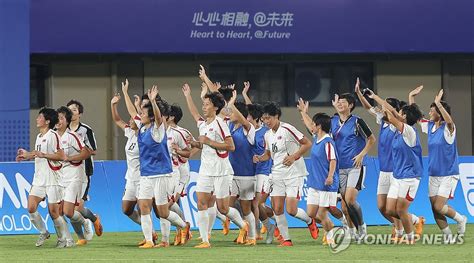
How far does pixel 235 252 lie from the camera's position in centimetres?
2050

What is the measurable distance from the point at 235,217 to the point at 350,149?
6.86ft

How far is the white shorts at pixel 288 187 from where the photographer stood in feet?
70.9

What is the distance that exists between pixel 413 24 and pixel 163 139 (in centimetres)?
1645

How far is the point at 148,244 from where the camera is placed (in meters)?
21.5

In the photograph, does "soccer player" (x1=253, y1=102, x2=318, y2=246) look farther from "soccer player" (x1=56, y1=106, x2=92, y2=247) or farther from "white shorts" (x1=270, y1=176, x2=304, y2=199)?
"soccer player" (x1=56, y1=106, x2=92, y2=247)

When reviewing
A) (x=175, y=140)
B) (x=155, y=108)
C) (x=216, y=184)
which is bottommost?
(x=216, y=184)

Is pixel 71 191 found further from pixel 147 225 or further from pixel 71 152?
pixel 147 225

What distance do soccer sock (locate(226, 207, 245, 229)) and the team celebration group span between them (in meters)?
0.02

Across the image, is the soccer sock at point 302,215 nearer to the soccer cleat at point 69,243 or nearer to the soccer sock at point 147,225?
the soccer sock at point 147,225

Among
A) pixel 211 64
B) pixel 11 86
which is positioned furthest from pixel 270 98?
pixel 11 86

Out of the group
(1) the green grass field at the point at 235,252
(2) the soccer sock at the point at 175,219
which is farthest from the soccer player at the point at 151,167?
(1) the green grass field at the point at 235,252

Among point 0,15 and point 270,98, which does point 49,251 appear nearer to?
point 0,15

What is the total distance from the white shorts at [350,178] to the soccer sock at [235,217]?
169 cm

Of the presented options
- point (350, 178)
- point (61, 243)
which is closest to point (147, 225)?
point (61, 243)
